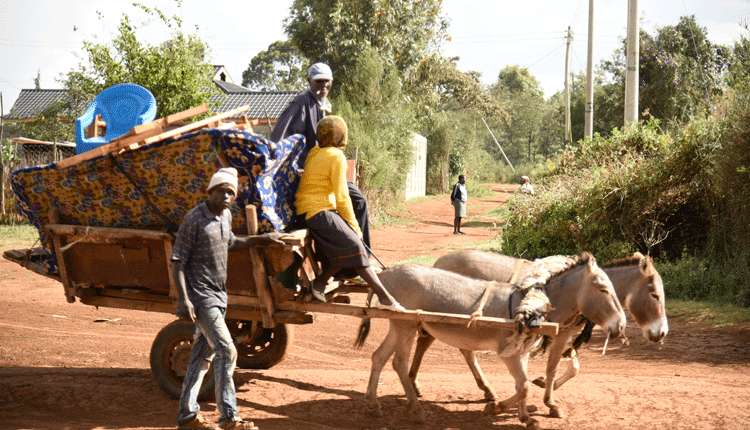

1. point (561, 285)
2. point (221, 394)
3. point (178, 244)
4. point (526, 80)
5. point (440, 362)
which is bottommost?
point (440, 362)

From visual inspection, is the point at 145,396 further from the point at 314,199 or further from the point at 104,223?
the point at 314,199

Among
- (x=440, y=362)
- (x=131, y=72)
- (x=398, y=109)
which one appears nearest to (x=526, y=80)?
(x=398, y=109)

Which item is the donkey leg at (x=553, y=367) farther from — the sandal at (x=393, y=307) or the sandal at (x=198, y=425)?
the sandal at (x=198, y=425)

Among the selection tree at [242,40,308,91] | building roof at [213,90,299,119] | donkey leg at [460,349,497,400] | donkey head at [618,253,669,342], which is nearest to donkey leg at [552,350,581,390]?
donkey leg at [460,349,497,400]

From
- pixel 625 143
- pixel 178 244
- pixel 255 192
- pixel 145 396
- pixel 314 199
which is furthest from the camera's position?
pixel 625 143

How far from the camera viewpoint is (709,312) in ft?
30.9

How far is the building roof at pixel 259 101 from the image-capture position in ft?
109

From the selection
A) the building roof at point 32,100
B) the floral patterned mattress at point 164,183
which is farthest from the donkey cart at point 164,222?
the building roof at point 32,100

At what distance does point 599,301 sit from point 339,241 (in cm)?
222

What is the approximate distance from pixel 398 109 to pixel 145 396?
66.1 feet

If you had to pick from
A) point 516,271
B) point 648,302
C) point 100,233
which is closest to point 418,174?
point 516,271

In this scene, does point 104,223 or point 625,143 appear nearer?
point 104,223

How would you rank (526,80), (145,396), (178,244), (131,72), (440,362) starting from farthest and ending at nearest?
(526,80) < (131,72) < (440,362) < (145,396) < (178,244)

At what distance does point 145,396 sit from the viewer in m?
5.91
